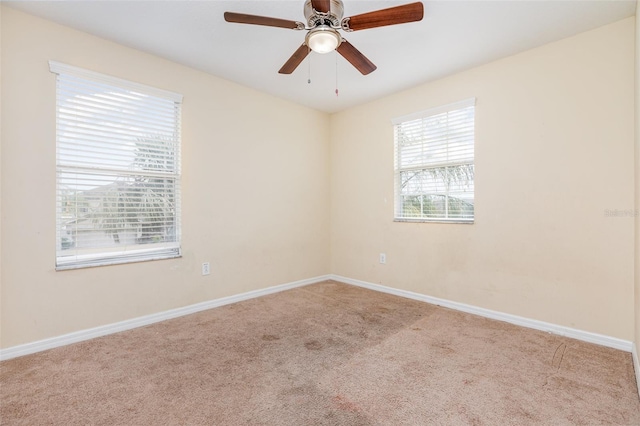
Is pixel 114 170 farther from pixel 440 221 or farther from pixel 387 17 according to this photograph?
pixel 440 221

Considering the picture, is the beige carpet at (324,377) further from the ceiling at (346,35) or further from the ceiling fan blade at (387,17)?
the ceiling at (346,35)

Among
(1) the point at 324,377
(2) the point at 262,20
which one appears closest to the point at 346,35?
(2) the point at 262,20

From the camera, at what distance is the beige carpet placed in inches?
62.3

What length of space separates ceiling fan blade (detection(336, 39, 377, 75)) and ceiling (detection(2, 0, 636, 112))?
0.37 metres

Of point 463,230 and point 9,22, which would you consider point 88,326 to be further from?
point 463,230

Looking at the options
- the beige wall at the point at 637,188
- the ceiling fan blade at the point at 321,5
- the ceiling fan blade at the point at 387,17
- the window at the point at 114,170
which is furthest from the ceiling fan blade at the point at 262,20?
the beige wall at the point at 637,188

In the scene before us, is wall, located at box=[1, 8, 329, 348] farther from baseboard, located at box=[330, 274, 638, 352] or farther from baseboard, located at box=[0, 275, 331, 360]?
baseboard, located at box=[330, 274, 638, 352]

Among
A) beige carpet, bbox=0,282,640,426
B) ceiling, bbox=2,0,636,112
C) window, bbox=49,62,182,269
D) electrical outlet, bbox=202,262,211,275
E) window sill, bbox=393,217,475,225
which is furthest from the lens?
electrical outlet, bbox=202,262,211,275

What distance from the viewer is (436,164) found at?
3393mm

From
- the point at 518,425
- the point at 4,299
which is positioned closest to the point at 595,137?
the point at 518,425

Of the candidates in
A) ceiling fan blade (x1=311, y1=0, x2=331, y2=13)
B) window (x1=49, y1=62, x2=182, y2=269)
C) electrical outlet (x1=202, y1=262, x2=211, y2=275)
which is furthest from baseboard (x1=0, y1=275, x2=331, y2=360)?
ceiling fan blade (x1=311, y1=0, x2=331, y2=13)

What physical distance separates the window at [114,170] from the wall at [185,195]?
0.08 metres

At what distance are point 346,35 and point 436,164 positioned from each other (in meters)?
1.68

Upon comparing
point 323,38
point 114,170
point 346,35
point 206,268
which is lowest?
point 206,268
